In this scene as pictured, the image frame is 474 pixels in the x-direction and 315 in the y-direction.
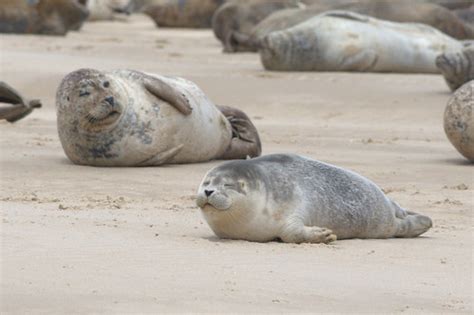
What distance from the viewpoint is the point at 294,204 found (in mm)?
6016

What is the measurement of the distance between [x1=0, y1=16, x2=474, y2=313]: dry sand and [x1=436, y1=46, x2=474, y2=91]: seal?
24cm

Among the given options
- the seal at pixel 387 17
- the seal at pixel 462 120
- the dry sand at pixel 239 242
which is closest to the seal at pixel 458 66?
the dry sand at pixel 239 242

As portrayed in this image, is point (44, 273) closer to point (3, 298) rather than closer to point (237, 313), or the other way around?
point (3, 298)

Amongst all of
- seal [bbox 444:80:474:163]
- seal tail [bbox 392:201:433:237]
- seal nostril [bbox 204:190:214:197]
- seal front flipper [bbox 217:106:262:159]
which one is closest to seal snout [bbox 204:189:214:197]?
seal nostril [bbox 204:190:214:197]

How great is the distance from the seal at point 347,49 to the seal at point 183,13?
458 inches

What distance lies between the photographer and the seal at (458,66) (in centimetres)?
1333

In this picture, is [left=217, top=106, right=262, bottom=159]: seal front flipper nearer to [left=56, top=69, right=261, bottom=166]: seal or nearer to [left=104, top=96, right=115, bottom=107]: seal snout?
[left=56, top=69, right=261, bottom=166]: seal

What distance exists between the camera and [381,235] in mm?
6391

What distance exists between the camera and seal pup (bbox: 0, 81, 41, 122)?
36.7 feet

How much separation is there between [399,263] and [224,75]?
9877 mm

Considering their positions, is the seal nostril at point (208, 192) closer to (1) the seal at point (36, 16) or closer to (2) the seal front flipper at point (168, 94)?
(2) the seal front flipper at point (168, 94)

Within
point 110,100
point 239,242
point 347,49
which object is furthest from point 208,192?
point 347,49

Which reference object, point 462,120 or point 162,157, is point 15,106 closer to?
point 162,157

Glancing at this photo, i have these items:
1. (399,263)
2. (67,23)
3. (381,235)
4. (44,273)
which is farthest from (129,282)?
(67,23)
